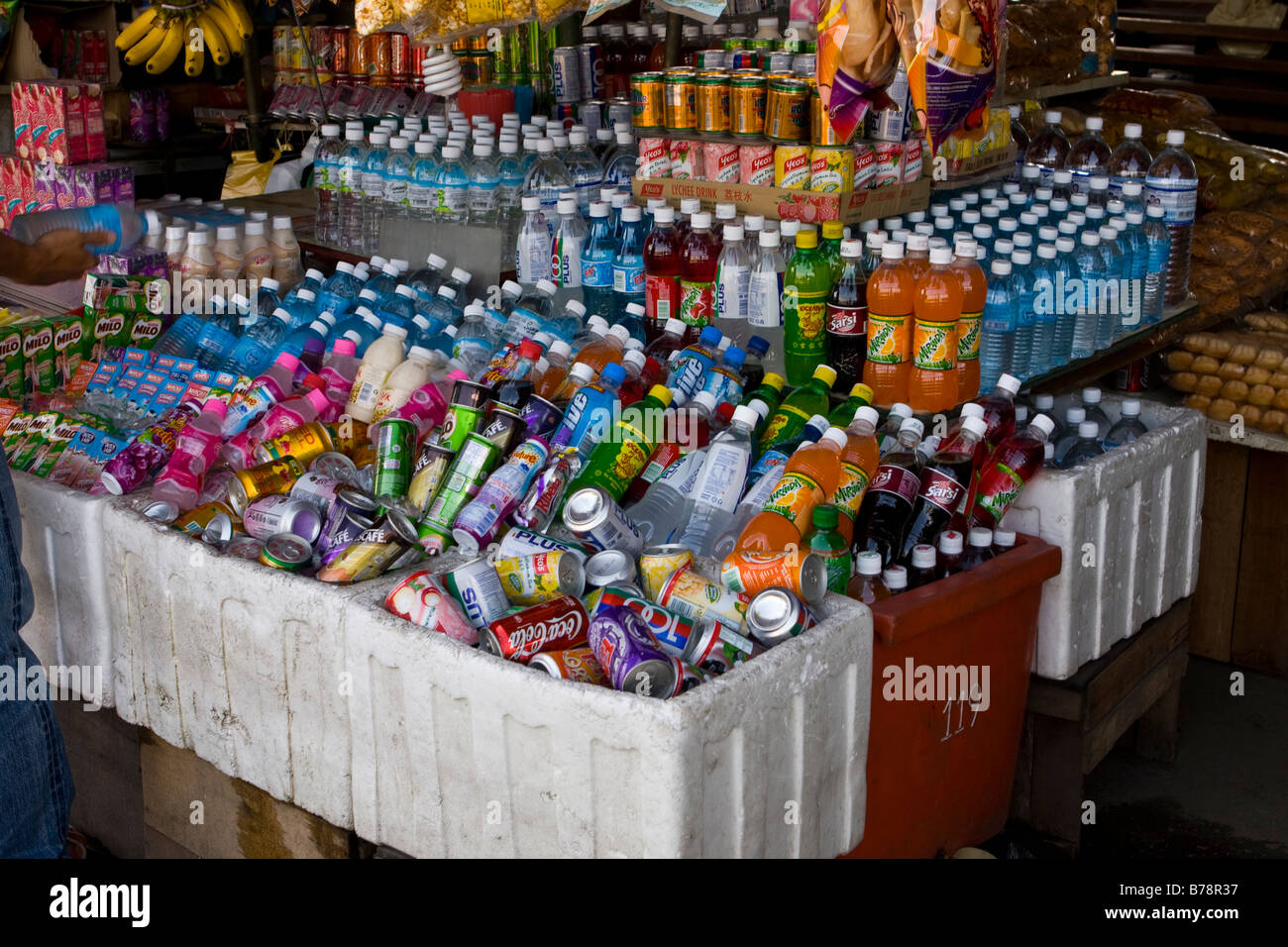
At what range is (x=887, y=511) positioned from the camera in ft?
8.26

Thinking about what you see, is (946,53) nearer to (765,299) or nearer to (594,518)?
(765,299)

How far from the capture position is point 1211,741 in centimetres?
375

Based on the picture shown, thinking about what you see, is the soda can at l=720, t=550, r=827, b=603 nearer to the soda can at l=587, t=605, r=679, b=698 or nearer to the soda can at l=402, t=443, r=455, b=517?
the soda can at l=587, t=605, r=679, b=698

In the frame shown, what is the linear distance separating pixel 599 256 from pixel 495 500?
1.26 meters

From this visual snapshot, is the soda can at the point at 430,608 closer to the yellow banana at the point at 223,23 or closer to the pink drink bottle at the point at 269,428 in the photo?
the pink drink bottle at the point at 269,428

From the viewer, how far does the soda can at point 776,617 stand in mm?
2088

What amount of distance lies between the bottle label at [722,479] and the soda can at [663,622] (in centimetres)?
41

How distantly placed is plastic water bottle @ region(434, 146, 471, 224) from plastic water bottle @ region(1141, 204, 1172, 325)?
6.75 ft

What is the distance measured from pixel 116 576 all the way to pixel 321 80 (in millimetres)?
4427

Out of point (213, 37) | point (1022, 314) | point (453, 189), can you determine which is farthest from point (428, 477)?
point (213, 37)

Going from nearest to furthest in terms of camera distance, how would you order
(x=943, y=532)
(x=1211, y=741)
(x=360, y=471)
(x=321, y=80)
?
(x=943, y=532), (x=360, y=471), (x=1211, y=741), (x=321, y=80)

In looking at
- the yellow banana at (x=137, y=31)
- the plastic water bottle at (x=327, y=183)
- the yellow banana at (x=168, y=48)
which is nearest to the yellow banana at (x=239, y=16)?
the yellow banana at (x=168, y=48)
